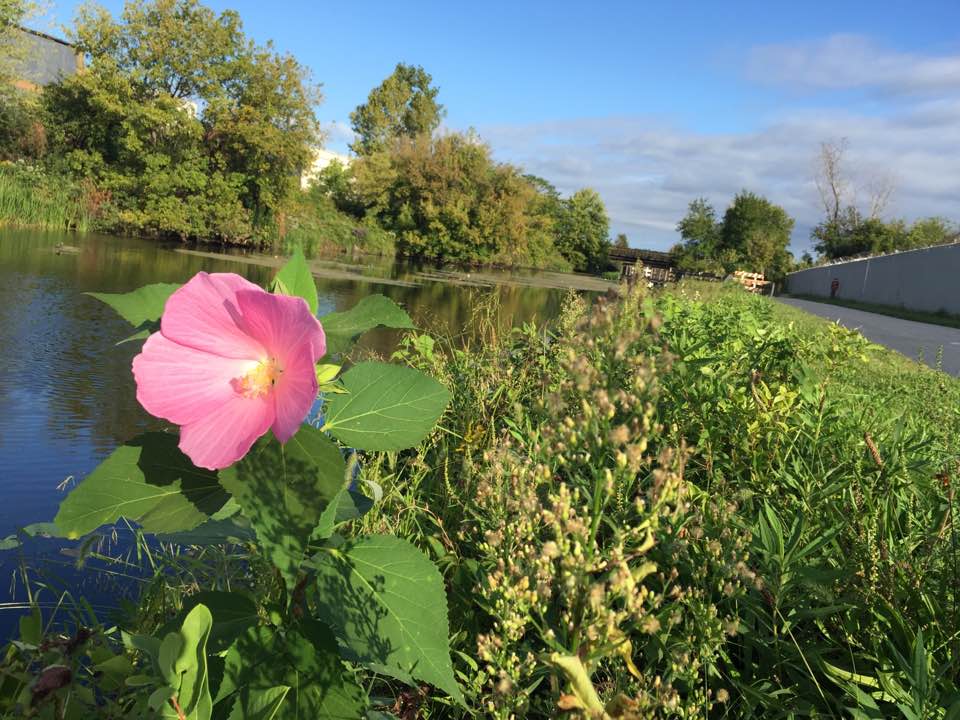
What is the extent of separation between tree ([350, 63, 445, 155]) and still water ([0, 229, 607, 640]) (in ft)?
121

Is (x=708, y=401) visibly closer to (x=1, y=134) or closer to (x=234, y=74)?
(x=234, y=74)

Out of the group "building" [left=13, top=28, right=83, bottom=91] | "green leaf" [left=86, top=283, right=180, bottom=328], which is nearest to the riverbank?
"green leaf" [left=86, top=283, right=180, bottom=328]

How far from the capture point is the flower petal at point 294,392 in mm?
703

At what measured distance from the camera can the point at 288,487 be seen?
780 millimetres

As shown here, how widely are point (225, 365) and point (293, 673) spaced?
15.7 inches

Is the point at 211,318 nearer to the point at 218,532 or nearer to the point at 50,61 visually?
the point at 218,532

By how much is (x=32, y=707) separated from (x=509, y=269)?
3532cm

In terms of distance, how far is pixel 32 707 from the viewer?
987 millimetres

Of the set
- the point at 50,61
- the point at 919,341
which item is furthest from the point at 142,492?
the point at 50,61

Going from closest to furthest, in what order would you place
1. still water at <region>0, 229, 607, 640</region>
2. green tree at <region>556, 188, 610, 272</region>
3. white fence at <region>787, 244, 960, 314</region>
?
1. still water at <region>0, 229, 607, 640</region>
2. white fence at <region>787, 244, 960, 314</region>
3. green tree at <region>556, 188, 610, 272</region>

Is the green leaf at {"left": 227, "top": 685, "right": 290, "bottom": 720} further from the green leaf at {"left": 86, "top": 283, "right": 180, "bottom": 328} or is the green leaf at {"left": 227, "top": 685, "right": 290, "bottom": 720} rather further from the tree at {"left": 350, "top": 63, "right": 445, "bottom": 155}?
the tree at {"left": 350, "top": 63, "right": 445, "bottom": 155}

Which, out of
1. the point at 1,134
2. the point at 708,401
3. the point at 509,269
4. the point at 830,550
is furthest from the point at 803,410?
the point at 509,269

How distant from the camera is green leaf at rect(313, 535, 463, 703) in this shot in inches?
36.5

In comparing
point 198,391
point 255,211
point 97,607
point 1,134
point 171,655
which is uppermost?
point 1,134
